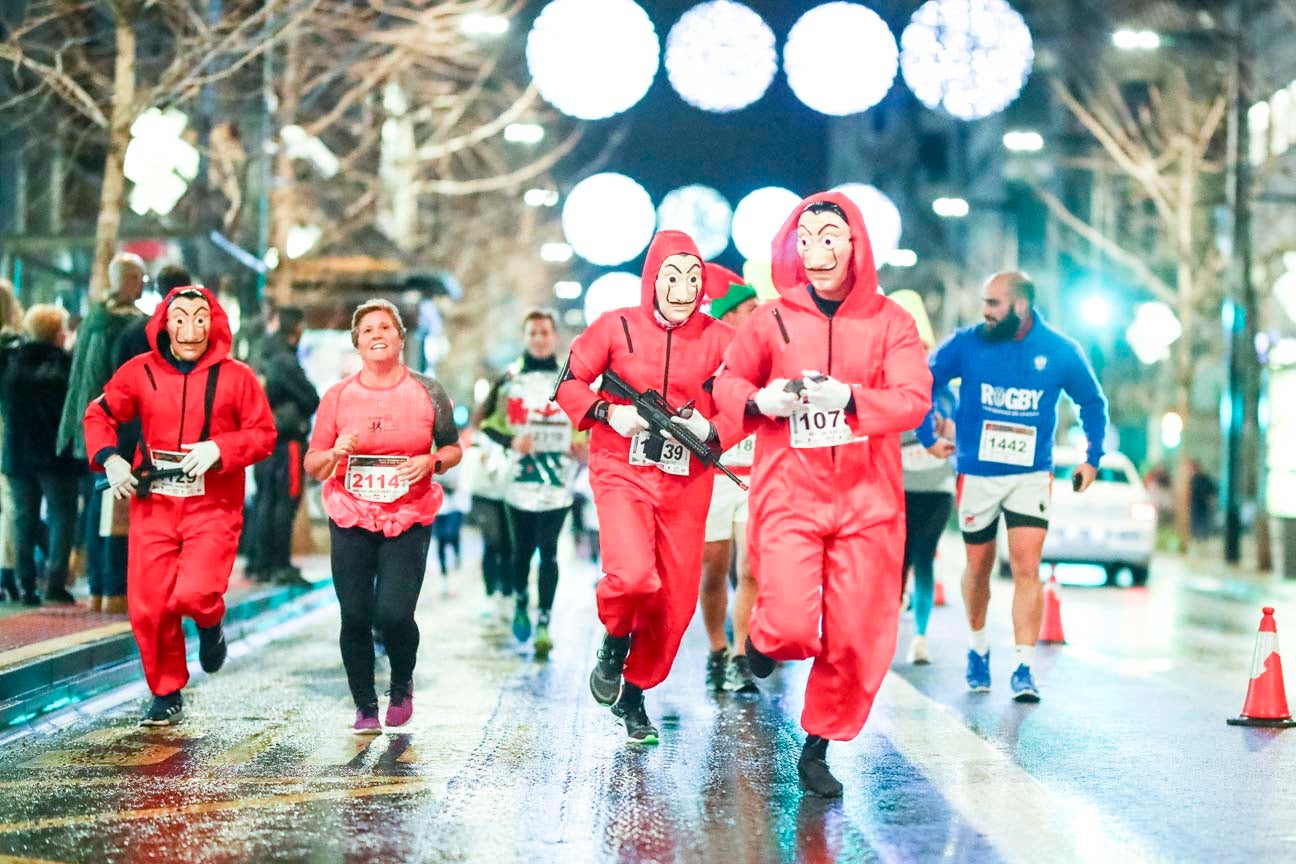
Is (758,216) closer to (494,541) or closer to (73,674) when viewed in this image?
(494,541)

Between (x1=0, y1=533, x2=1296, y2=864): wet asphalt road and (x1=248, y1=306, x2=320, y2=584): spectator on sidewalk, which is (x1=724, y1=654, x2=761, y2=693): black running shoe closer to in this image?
(x1=0, y1=533, x2=1296, y2=864): wet asphalt road

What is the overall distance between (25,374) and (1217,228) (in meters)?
35.1

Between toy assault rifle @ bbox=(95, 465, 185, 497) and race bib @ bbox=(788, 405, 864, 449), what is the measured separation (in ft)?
10.0

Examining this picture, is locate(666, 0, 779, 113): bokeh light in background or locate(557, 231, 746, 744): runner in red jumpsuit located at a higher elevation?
locate(666, 0, 779, 113): bokeh light in background

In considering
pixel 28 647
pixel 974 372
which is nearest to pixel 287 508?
pixel 28 647

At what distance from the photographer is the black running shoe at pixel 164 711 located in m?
8.71

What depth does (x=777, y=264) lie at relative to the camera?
24.3 feet

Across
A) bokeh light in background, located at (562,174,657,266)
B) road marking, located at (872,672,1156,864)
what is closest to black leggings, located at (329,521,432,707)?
road marking, located at (872,672,1156,864)

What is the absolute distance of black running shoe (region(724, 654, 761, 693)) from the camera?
10.0 m

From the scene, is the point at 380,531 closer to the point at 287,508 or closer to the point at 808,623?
the point at 808,623

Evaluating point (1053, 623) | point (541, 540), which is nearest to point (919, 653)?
point (1053, 623)

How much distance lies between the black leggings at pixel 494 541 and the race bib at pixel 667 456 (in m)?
4.67

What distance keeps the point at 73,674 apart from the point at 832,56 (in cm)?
1978

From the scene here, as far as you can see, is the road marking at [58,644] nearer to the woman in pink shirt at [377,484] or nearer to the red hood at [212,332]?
the red hood at [212,332]
